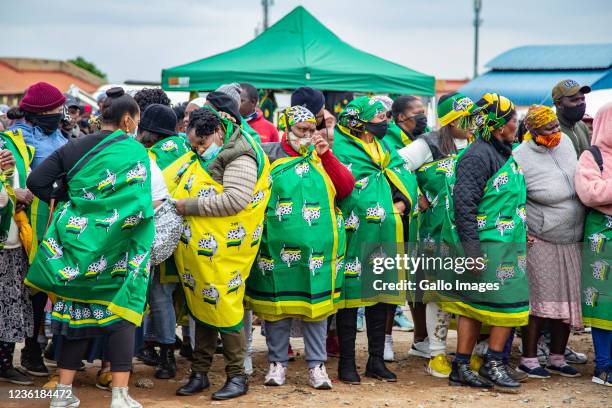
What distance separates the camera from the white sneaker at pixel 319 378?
623 centimetres

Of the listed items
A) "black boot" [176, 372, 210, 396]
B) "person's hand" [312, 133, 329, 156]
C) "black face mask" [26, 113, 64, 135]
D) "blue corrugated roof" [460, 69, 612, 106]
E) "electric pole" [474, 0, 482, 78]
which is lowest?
"black boot" [176, 372, 210, 396]

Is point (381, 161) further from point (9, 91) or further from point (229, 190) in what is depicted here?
point (9, 91)

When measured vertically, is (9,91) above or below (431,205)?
above

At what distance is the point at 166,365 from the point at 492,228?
2489 mm

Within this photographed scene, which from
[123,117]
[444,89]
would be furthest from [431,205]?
[444,89]

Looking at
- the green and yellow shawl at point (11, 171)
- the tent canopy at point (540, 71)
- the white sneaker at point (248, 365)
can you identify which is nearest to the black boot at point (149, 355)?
the white sneaker at point (248, 365)

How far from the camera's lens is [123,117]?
5531 mm

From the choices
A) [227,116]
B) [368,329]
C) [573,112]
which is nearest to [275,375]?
[368,329]

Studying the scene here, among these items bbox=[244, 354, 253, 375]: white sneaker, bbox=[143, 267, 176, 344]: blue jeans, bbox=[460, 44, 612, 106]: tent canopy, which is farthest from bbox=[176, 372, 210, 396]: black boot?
bbox=[460, 44, 612, 106]: tent canopy

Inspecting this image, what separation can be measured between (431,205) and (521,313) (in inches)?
43.1

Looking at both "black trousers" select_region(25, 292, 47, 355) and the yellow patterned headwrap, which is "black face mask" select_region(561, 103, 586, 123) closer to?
the yellow patterned headwrap

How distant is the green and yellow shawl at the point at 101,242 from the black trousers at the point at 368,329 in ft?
5.31

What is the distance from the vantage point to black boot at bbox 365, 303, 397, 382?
6.50 meters

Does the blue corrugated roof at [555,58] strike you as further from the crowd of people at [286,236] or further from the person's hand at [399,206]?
the person's hand at [399,206]
